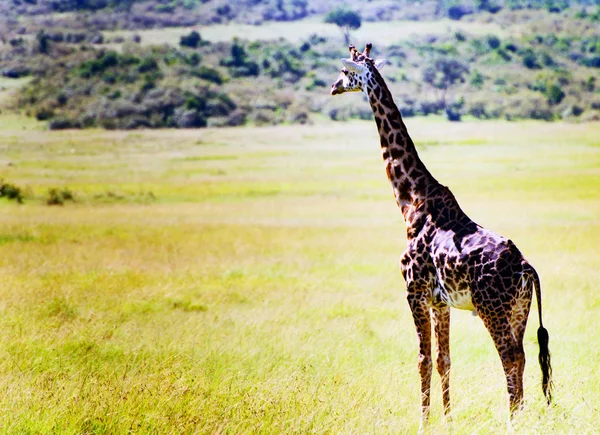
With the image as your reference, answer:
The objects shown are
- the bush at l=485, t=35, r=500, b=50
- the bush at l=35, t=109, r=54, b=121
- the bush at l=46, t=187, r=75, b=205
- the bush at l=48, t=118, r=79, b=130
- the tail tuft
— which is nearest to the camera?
the tail tuft

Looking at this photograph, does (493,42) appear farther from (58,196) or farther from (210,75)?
(58,196)

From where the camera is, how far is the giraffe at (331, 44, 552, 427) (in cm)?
484

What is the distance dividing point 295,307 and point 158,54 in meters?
40.5

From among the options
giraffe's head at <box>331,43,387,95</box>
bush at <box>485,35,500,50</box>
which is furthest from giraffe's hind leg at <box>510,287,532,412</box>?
bush at <box>485,35,500,50</box>

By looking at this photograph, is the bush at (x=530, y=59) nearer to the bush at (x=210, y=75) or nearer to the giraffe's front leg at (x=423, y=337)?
the bush at (x=210, y=75)

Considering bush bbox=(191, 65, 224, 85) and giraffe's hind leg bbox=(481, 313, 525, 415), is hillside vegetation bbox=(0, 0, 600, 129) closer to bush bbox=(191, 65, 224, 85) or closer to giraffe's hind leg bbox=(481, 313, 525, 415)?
bush bbox=(191, 65, 224, 85)

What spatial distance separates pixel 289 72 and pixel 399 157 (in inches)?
1916

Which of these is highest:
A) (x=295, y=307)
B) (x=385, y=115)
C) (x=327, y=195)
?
(x=385, y=115)

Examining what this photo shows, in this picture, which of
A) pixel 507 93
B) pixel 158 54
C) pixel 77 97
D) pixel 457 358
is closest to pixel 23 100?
pixel 77 97

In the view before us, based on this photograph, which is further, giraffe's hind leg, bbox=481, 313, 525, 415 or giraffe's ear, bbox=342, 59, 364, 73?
giraffe's ear, bbox=342, 59, 364, 73

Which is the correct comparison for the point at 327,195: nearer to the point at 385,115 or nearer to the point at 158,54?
the point at 385,115

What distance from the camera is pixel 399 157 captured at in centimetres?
580

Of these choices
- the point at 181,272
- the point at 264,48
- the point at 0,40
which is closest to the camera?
the point at 181,272

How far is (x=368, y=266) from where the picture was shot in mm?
14008
